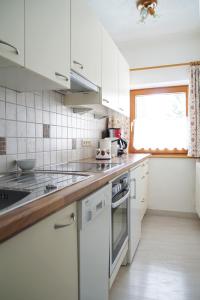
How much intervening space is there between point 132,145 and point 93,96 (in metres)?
1.83

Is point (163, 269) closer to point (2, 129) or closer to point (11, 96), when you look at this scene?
point (2, 129)

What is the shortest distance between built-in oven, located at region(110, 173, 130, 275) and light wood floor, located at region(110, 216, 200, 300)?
0.80ft

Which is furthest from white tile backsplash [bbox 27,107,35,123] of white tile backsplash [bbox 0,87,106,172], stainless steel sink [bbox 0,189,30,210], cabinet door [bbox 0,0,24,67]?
stainless steel sink [bbox 0,189,30,210]

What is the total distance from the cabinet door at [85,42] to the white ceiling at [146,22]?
2.40 ft

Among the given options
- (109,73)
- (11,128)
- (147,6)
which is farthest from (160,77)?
(11,128)

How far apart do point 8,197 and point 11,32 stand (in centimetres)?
66

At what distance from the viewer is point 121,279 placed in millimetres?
1840

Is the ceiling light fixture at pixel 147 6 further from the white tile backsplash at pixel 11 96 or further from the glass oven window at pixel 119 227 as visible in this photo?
the glass oven window at pixel 119 227

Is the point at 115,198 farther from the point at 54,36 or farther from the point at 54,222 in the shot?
the point at 54,36

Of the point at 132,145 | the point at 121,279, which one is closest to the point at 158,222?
the point at 132,145

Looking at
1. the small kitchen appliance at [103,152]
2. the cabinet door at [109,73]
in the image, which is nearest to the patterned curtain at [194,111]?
the cabinet door at [109,73]

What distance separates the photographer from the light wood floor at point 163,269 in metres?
1.67

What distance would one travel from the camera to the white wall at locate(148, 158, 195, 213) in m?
3.40

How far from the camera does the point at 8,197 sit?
3.29 feet
